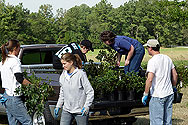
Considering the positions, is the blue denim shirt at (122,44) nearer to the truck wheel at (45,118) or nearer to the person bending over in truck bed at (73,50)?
the person bending over in truck bed at (73,50)

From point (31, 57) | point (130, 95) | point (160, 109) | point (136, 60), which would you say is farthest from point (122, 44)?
point (31, 57)

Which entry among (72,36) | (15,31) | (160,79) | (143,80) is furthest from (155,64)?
(72,36)

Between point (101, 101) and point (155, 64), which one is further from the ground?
point (155, 64)

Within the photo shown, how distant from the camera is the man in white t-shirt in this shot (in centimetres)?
500

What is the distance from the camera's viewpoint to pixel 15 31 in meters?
81.8

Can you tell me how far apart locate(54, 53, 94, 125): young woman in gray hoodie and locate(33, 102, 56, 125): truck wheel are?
48.8 inches

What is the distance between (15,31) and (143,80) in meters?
78.5

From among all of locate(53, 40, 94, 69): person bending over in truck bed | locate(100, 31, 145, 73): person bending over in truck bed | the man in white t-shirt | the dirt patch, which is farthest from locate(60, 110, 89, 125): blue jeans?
the dirt patch

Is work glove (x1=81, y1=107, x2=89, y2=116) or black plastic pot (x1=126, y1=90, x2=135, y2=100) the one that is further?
black plastic pot (x1=126, y1=90, x2=135, y2=100)

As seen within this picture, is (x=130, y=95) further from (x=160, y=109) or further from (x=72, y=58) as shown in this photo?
(x=72, y=58)

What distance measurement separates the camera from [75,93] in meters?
4.56

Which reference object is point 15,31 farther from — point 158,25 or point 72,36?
point 158,25

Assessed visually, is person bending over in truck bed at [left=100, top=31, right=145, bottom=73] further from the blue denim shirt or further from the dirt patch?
the dirt patch

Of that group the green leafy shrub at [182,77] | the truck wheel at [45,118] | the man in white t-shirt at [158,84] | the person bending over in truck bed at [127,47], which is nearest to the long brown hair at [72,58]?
the man in white t-shirt at [158,84]
